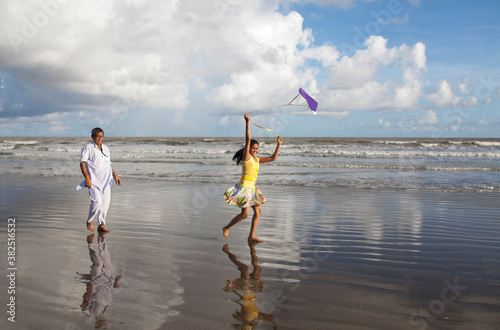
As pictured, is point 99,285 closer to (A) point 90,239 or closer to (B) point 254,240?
(A) point 90,239

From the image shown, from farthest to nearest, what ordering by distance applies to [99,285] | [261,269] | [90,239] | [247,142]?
[90,239], [247,142], [261,269], [99,285]

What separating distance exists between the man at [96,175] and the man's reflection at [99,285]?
51.1 inches

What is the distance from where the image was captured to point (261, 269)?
446 cm

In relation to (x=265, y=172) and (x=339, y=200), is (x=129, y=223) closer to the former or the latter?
(x=339, y=200)

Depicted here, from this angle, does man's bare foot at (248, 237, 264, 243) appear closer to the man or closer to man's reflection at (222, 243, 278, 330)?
man's reflection at (222, 243, 278, 330)

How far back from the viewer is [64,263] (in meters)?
4.58

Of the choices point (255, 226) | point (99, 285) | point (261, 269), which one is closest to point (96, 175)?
point (255, 226)

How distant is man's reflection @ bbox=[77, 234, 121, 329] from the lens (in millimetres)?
3260

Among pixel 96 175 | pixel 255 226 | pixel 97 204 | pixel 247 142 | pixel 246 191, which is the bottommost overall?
pixel 255 226

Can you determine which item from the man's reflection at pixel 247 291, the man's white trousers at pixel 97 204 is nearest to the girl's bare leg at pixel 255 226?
the man's reflection at pixel 247 291

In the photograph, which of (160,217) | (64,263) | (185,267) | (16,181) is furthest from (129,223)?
(16,181)

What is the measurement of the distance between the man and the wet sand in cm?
42

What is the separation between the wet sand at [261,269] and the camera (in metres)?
3.22

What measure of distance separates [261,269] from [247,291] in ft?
2.41
